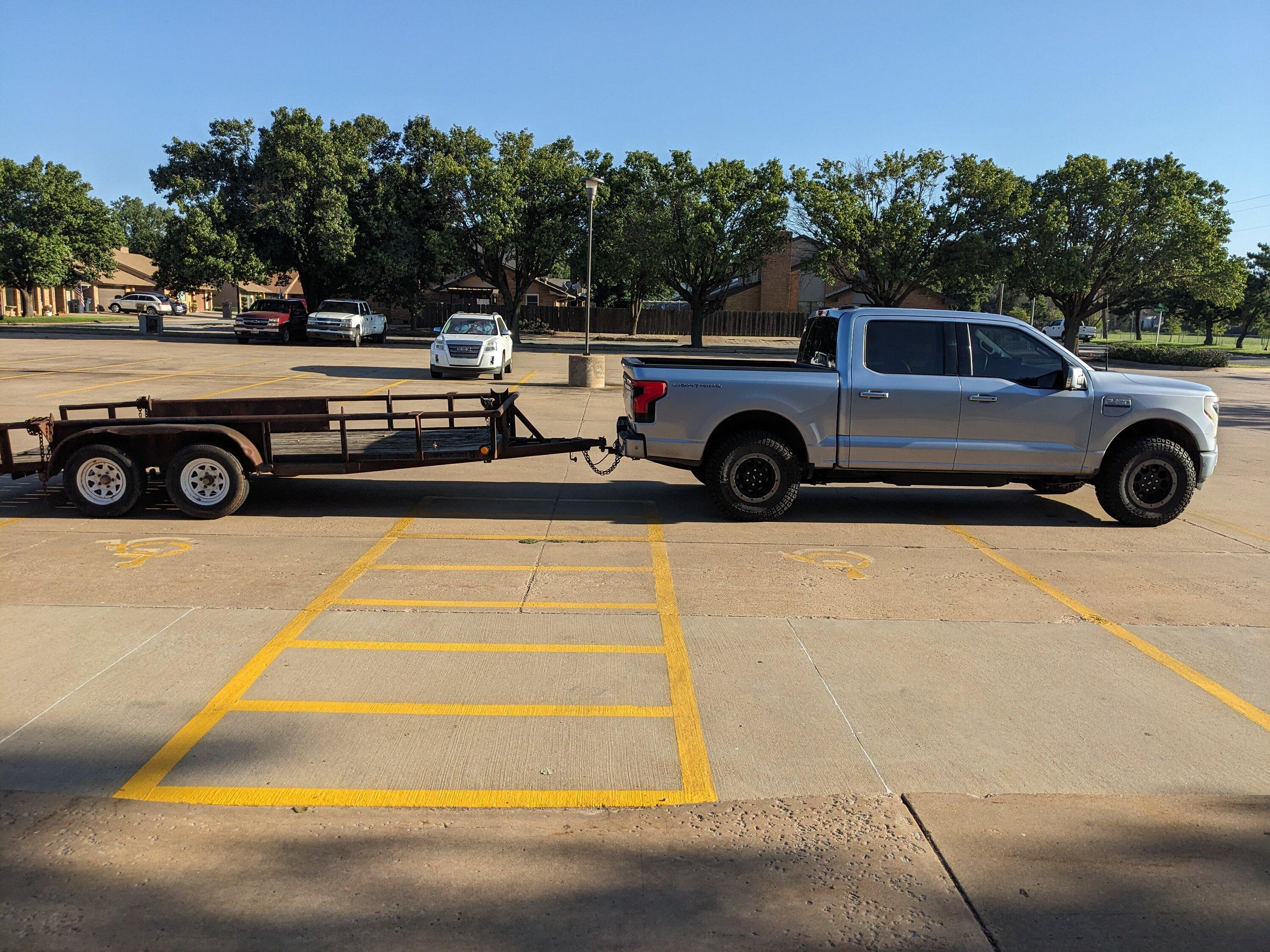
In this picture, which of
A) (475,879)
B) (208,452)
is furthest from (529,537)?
(475,879)

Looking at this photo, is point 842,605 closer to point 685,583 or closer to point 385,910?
point 685,583

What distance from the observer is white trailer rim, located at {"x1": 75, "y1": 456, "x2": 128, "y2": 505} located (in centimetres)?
893

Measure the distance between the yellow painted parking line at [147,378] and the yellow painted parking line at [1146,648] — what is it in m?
17.7

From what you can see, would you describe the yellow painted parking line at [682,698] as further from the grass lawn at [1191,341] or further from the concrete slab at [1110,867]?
the grass lawn at [1191,341]

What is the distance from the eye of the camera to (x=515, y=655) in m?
5.75

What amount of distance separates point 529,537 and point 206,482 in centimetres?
314

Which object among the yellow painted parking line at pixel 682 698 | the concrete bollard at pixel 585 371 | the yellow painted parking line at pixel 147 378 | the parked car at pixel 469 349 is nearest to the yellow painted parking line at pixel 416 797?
the yellow painted parking line at pixel 682 698

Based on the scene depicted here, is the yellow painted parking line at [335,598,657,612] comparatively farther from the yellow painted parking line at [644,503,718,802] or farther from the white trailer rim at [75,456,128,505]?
the white trailer rim at [75,456,128,505]

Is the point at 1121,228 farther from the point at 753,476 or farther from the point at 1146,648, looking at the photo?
the point at 1146,648

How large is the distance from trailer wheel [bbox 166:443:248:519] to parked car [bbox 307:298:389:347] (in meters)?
31.8

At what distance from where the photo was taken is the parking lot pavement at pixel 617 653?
14.5ft

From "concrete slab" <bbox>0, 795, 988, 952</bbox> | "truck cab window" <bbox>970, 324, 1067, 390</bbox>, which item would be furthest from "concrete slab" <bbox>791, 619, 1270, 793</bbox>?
"truck cab window" <bbox>970, 324, 1067, 390</bbox>

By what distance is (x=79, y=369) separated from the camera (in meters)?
24.5

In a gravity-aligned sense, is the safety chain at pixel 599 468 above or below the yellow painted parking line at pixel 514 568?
above
